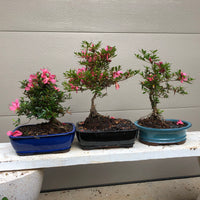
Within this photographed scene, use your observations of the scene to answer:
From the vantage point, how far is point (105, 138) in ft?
3.13

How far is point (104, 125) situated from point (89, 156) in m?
0.17

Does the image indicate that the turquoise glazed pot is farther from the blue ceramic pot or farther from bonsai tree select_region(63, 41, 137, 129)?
the blue ceramic pot

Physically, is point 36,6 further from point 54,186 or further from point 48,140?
point 54,186

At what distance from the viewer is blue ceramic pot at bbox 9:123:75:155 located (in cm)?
87

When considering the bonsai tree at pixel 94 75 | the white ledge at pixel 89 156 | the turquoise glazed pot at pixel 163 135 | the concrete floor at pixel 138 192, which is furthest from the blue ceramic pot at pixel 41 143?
the concrete floor at pixel 138 192

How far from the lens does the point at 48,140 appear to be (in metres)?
0.89

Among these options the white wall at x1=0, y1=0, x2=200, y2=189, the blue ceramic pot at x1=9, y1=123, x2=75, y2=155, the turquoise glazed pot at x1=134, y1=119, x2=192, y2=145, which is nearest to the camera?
the blue ceramic pot at x1=9, y1=123, x2=75, y2=155

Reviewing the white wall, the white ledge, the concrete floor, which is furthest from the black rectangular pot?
the concrete floor

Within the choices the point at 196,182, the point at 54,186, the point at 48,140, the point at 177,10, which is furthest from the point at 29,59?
the point at 196,182

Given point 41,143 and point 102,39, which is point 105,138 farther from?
point 102,39

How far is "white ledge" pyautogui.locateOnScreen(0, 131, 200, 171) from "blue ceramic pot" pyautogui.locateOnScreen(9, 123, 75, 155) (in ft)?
0.08

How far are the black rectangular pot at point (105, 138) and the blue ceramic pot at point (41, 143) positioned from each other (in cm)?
7

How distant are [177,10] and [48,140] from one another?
121 centimetres

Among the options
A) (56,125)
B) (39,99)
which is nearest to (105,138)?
(56,125)
